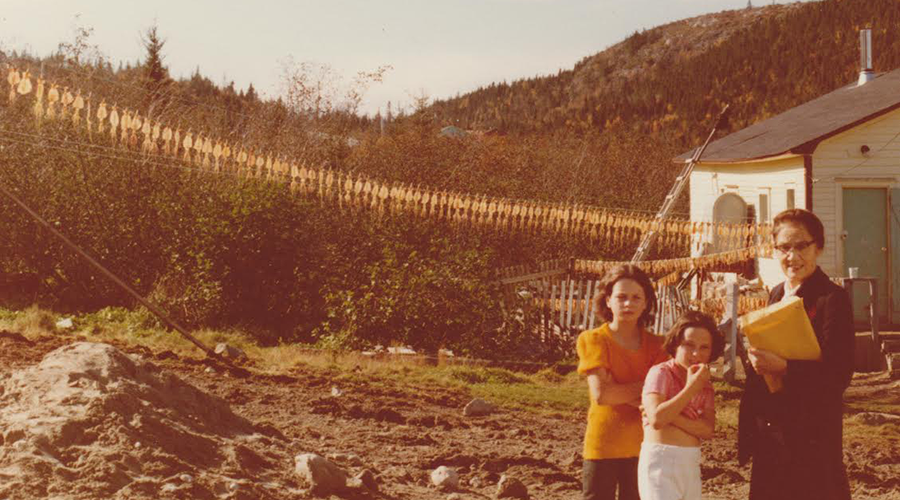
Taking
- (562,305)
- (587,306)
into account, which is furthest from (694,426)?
(562,305)

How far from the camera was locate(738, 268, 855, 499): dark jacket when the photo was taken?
448 centimetres

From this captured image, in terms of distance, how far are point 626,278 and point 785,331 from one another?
0.94 metres

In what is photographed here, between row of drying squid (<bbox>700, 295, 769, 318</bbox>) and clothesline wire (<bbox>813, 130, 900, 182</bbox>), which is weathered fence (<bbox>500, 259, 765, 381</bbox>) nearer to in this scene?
row of drying squid (<bbox>700, 295, 769, 318</bbox>)

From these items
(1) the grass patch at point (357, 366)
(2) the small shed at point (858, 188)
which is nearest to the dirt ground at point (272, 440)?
(1) the grass patch at point (357, 366)

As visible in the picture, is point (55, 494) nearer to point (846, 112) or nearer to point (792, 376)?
point (792, 376)

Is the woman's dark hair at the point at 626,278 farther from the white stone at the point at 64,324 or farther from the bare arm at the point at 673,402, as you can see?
the white stone at the point at 64,324

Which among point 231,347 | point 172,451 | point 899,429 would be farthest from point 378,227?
point 172,451

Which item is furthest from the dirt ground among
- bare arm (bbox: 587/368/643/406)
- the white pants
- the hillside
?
the hillside

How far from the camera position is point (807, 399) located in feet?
14.7

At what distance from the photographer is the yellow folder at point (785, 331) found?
14.5 feet

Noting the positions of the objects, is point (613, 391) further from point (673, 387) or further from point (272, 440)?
point (272, 440)

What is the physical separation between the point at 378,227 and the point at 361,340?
3.29m

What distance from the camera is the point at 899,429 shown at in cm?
1169

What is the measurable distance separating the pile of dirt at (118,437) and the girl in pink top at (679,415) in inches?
101
